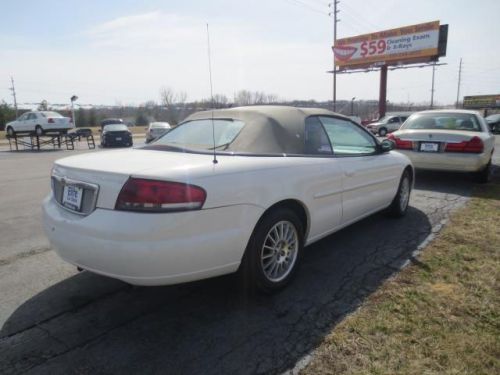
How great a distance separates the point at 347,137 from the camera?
4.49 meters

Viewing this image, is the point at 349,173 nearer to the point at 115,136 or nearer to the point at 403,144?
the point at 403,144

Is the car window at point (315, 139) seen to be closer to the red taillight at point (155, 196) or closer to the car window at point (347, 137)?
the car window at point (347, 137)

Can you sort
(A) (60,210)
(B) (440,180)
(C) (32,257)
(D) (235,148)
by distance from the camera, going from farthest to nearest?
(B) (440,180) < (C) (32,257) < (D) (235,148) < (A) (60,210)

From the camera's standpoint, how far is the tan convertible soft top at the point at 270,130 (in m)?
3.22

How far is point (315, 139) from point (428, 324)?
1.83 m

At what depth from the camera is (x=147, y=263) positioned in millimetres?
2395

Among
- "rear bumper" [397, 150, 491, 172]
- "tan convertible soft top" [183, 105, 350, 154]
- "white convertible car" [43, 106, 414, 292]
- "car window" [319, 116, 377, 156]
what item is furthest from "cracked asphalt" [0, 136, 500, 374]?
"rear bumper" [397, 150, 491, 172]

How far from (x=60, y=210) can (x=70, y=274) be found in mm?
962

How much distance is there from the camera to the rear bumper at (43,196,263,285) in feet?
7.79

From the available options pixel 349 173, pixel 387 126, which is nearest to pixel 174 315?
pixel 349 173

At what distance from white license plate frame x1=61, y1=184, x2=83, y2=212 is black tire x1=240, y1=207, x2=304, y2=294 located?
123 cm

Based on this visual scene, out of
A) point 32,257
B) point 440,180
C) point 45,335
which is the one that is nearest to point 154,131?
point 440,180

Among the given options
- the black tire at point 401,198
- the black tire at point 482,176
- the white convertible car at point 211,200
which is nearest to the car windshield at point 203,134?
the white convertible car at point 211,200

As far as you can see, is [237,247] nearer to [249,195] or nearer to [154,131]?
[249,195]
